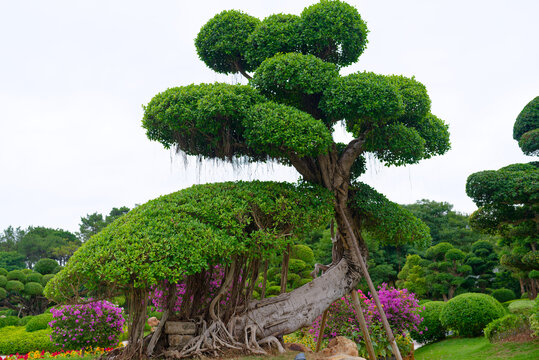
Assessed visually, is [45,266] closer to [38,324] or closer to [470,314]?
[38,324]

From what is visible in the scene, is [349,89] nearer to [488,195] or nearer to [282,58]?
[282,58]

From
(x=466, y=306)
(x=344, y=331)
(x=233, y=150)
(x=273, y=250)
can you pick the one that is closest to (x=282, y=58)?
(x=233, y=150)

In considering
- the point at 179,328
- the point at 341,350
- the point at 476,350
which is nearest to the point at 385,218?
the point at 341,350

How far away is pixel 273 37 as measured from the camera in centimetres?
784

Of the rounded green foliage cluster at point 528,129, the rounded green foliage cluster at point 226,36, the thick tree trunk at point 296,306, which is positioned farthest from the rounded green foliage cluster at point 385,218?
the rounded green foliage cluster at point 528,129

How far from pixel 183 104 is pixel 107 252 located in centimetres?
246

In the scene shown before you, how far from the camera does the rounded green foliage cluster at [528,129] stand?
1088cm

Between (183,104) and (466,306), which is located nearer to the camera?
(183,104)

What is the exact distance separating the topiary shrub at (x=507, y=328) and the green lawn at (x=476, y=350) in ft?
0.89

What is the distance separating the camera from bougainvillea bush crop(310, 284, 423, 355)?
869 centimetres

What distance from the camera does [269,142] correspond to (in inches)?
258

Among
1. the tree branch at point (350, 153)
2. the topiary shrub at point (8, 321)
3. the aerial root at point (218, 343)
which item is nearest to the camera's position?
the aerial root at point (218, 343)

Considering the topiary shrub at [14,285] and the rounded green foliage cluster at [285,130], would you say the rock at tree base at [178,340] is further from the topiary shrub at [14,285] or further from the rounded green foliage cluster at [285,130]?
the topiary shrub at [14,285]

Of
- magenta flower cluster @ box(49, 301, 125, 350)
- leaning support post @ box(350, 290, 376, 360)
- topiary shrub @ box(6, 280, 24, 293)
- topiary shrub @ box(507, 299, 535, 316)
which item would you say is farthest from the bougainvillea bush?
topiary shrub @ box(6, 280, 24, 293)
